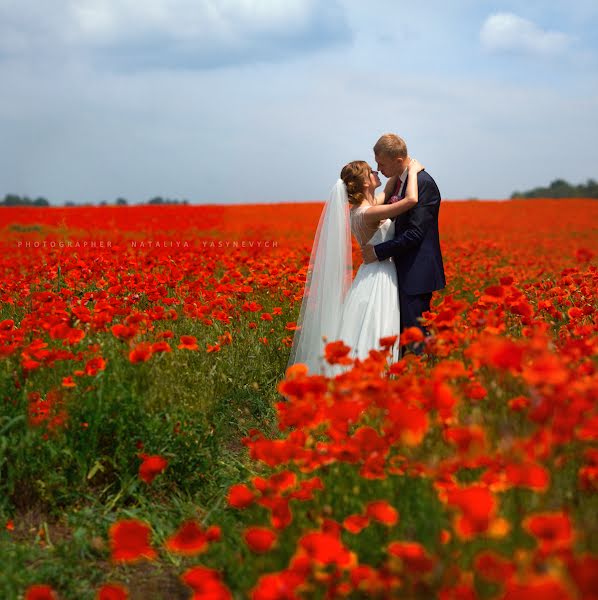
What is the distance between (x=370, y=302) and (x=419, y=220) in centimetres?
69

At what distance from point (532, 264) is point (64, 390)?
357 inches

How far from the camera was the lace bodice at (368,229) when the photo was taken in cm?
531

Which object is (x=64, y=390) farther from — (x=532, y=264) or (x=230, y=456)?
(x=532, y=264)

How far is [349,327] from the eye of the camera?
5.37 metres

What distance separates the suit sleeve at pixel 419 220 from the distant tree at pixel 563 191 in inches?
1322

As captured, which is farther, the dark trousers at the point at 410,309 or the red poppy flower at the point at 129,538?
the dark trousers at the point at 410,309

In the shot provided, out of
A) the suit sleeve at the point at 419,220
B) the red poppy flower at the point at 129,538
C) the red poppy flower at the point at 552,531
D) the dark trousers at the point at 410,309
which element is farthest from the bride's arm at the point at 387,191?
the red poppy flower at the point at 552,531

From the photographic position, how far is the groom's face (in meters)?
5.20

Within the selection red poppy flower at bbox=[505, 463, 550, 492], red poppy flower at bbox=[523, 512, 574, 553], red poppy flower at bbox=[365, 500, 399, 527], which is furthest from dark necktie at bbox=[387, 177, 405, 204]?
red poppy flower at bbox=[523, 512, 574, 553]

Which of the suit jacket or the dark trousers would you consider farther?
the dark trousers

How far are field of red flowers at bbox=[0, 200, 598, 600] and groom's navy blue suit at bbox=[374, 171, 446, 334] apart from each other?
936mm

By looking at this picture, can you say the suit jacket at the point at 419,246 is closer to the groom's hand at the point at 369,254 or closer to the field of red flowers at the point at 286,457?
the groom's hand at the point at 369,254

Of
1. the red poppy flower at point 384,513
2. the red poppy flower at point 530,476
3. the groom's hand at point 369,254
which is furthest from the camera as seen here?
the groom's hand at point 369,254

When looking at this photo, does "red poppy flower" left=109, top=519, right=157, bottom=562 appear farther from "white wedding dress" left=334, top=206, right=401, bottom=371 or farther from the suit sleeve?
the suit sleeve
